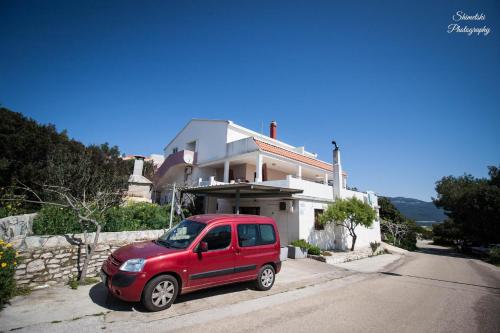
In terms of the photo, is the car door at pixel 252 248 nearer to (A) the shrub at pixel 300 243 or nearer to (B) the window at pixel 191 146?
(A) the shrub at pixel 300 243

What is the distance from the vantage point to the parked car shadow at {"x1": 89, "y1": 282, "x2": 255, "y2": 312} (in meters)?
5.04

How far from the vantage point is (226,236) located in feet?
20.0

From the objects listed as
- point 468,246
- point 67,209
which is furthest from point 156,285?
point 468,246

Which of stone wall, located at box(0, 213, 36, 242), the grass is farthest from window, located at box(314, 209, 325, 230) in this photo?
stone wall, located at box(0, 213, 36, 242)

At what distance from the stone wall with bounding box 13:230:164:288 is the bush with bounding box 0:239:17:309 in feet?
2.66

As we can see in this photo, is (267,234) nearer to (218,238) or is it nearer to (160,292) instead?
(218,238)

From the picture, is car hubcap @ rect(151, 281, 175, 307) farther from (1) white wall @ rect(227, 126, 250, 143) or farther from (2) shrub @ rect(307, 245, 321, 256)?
(1) white wall @ rect(227, 126, 250, 143)

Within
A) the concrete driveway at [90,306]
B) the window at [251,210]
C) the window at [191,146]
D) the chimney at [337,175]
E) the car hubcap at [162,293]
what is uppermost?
the window at [191,146]

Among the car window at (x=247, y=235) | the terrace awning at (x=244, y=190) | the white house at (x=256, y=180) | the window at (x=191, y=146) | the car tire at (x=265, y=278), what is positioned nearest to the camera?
the car window at (x=247, y=235)

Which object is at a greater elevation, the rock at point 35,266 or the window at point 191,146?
the window at point 191,146

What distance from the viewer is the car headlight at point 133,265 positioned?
477 centimetres

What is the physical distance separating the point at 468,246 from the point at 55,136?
50.1 meters

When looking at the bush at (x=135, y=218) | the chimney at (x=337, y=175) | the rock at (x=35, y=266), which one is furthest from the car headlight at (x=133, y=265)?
the chimney at (x=337, y=175)

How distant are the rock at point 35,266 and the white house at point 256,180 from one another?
646 centimetres
